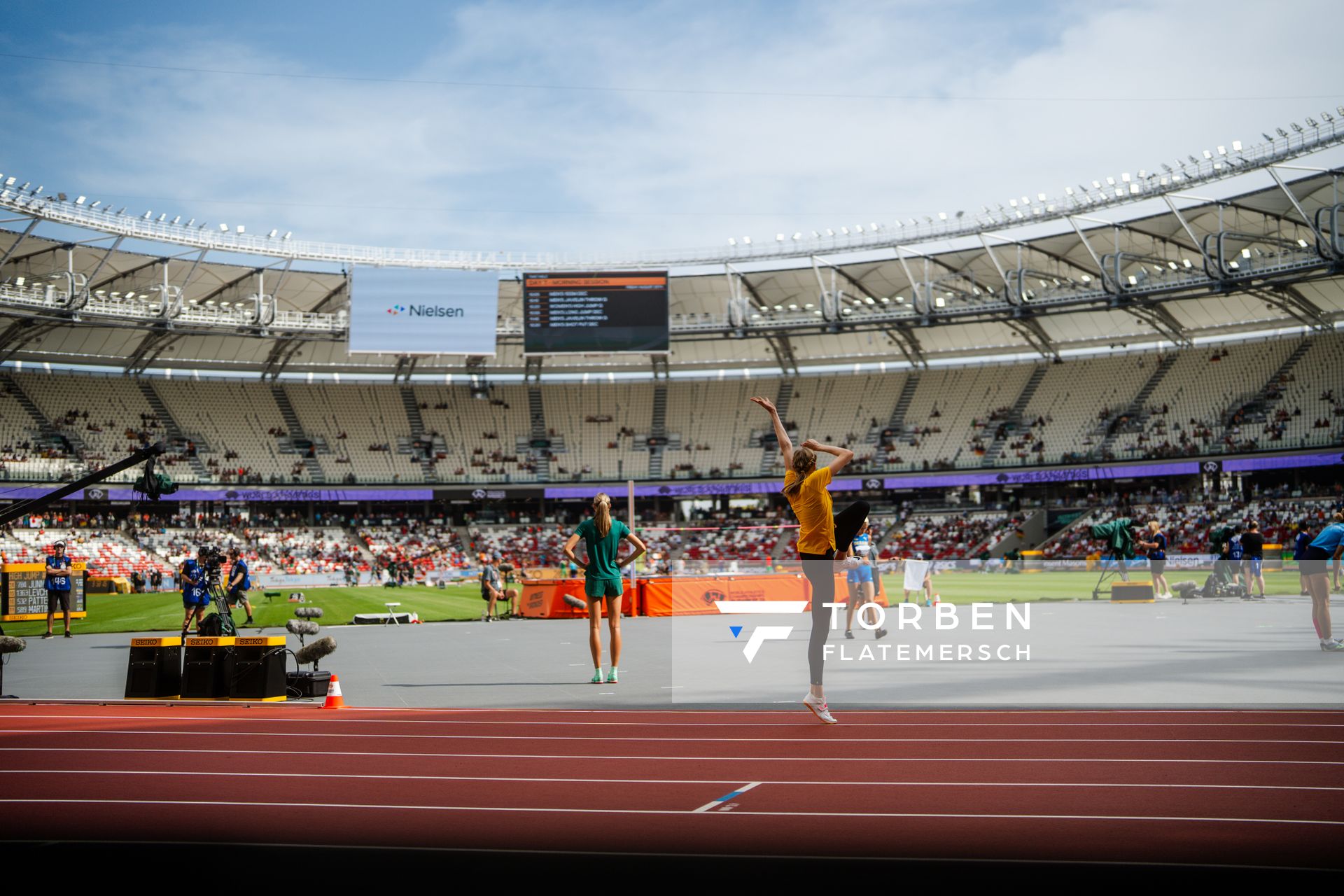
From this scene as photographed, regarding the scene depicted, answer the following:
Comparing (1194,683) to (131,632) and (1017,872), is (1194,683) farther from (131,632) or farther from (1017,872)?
(131,632)

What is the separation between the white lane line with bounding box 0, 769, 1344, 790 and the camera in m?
5.73

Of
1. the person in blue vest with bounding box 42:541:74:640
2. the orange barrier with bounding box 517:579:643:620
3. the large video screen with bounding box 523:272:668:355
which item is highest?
the large video screen with bounding box 523:272:668:355

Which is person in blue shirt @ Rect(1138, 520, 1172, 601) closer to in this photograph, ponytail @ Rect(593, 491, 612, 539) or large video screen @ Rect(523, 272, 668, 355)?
ponytail @ Rect(593, 491, 612, 539)

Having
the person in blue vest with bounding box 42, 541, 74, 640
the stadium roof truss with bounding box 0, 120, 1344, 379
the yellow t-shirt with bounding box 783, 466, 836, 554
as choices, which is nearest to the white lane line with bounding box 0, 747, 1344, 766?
the yellow t-shirt with bounding box 783, 466, 836, 554

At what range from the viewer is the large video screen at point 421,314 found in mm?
49062

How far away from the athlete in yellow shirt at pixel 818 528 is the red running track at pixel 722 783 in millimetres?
517

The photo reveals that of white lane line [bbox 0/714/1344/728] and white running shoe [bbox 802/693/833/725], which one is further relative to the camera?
white running shoe [bbox 802/693/833/725]

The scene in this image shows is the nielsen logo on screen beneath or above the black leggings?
above

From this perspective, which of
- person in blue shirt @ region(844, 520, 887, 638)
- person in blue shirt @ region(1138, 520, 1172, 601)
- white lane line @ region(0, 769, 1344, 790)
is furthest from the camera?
person in blue shirt @ region(1138, 520, 1172, 601)

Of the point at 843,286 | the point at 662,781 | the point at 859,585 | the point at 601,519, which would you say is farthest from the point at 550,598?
the point at 843,286

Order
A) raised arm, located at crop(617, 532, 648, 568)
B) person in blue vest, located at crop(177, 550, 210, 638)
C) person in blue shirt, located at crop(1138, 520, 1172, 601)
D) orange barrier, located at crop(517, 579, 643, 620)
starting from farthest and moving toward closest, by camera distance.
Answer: orange barrier, located at crop(517, 579, 643, 620) → person in blue shirt, located at crop(1138, 520, 1172, 601) → person in blue vest, located at crop(177, 550, 210, 638) → raised arm, located at crop(617, 532, 648, 568)

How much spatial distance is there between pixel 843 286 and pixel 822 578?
49.6 m

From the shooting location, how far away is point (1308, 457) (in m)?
50.3

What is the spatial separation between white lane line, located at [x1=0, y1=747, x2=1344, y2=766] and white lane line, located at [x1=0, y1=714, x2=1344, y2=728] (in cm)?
→ 119
